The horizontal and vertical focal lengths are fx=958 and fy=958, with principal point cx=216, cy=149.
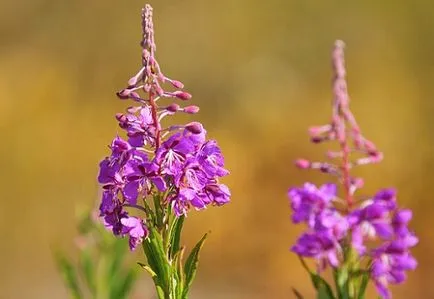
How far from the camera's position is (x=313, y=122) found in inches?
396

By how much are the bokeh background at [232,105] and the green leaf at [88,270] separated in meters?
4.78

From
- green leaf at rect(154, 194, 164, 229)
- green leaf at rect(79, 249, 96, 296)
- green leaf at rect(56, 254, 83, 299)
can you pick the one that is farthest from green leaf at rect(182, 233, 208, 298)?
green leaf at rect(79, 249, 96, 296)

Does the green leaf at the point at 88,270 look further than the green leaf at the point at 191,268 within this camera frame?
Yes

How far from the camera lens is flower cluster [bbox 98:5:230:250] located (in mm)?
2395

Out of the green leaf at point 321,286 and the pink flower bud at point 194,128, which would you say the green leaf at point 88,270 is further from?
the pink flower bud at point 194,128

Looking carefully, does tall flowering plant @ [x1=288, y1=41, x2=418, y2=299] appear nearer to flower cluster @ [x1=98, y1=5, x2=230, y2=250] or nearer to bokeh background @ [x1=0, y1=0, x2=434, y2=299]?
flower cluster @ [x1=98, y1=5, x2=230, y2=250]

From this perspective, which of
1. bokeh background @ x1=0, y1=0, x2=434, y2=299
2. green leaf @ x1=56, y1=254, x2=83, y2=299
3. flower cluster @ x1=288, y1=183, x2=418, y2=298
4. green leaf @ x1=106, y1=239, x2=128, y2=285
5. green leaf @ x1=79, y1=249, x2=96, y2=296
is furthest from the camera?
bokeh background @ x1=0, y1=0, x2=434, y2=299

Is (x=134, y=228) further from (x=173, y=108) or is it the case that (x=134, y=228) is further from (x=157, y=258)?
(x=173, y=108)

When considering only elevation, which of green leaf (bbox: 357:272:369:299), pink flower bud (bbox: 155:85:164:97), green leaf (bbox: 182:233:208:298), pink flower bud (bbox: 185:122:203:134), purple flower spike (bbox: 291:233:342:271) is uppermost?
pink flower bud (bbox: 155:85:164:97)

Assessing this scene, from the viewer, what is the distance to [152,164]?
93.9 inches

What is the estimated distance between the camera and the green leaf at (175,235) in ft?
8.25

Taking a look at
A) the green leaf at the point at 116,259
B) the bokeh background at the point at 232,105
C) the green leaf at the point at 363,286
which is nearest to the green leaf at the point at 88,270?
the green leaf at the point at 116,259

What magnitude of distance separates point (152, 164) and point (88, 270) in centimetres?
224

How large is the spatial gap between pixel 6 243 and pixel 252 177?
2572mm
